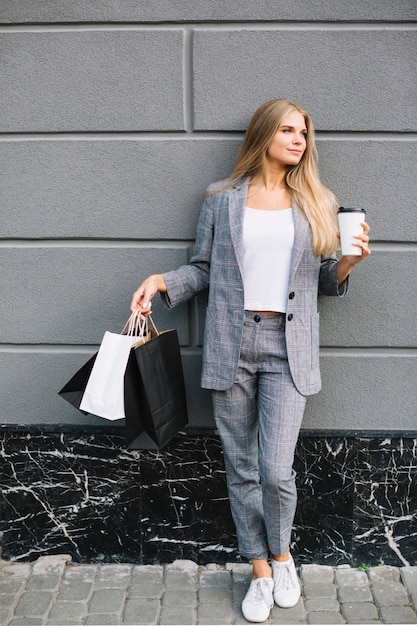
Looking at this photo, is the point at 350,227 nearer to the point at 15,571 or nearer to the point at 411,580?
the point at 411,580

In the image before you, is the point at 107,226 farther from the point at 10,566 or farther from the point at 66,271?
the point at 10,566

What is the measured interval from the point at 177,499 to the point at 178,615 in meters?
0.59

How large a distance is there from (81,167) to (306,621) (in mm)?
2458

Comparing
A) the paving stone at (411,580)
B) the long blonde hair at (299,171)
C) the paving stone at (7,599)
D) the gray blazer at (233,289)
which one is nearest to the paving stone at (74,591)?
the paving stone at (7,599)

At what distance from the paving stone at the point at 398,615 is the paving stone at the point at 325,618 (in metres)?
0.20

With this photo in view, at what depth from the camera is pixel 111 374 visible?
2.79 metres

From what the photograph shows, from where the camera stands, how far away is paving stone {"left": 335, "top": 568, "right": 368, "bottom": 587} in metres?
3.16

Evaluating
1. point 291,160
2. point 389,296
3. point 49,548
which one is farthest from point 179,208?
point 49,548

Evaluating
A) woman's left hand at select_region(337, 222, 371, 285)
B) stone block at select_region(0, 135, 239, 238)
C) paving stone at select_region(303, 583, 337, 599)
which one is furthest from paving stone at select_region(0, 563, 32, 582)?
woman's left hand at select_region(337, 222, 371, 285)

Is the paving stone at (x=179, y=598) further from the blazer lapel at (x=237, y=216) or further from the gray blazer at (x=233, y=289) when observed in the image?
the blazer lapel at (x=237, y=216)

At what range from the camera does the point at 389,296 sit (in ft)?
10.5

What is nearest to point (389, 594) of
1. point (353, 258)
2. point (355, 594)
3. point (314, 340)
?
point (355, 594)

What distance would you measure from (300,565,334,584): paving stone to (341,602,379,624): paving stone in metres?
0.22

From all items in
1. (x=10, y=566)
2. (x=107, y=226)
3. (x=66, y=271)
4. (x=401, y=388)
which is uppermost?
(x=107, y=226)
